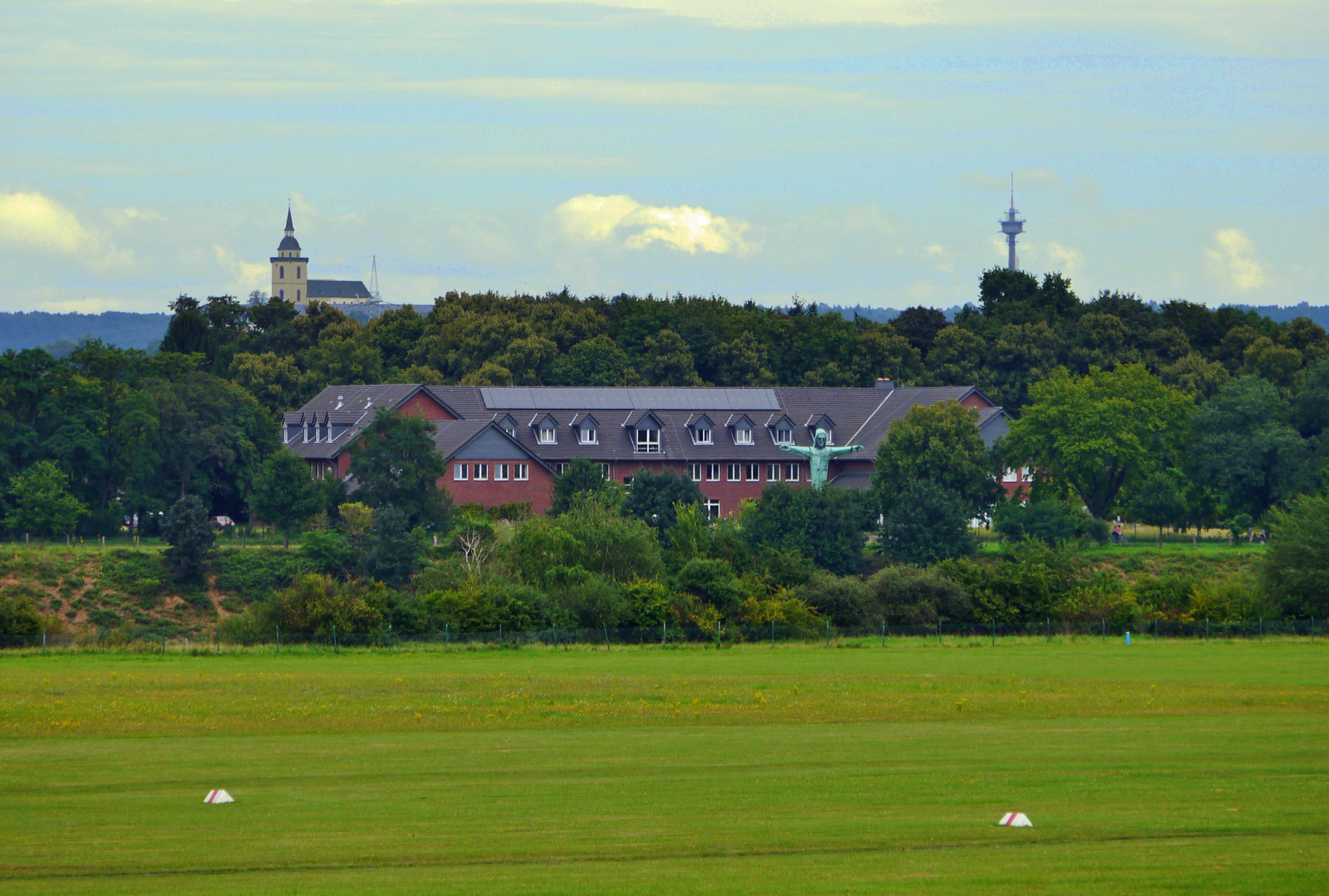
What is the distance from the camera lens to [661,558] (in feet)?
230

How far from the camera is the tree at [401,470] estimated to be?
3393 inches

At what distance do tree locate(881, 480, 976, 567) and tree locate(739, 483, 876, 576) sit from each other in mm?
2116

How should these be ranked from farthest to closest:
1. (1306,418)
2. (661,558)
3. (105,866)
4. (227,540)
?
(1306,418), (227,540), (661,558), (105,866)

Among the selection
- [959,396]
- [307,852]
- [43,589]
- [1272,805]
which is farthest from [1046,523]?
[307,852]

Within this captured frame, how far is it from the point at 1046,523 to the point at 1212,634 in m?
23.6

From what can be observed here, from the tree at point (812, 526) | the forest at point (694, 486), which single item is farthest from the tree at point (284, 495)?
the tree at point (812, 526)

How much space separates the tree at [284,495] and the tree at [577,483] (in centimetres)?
1324

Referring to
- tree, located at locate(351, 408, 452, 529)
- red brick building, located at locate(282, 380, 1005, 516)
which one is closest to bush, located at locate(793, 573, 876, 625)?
tree, located at locate(351, 408, 452, 529)

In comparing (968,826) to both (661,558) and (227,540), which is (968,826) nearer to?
(661,558)

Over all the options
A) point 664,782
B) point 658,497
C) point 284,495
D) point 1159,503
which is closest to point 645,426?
point 658,497

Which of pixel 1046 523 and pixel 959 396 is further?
pixel 959 396

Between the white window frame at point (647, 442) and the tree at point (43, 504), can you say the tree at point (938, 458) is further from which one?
the tree at point (43, 504)

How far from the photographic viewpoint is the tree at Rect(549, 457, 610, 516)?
87438 mm

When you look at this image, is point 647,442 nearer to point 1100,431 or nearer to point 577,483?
point 577,483
